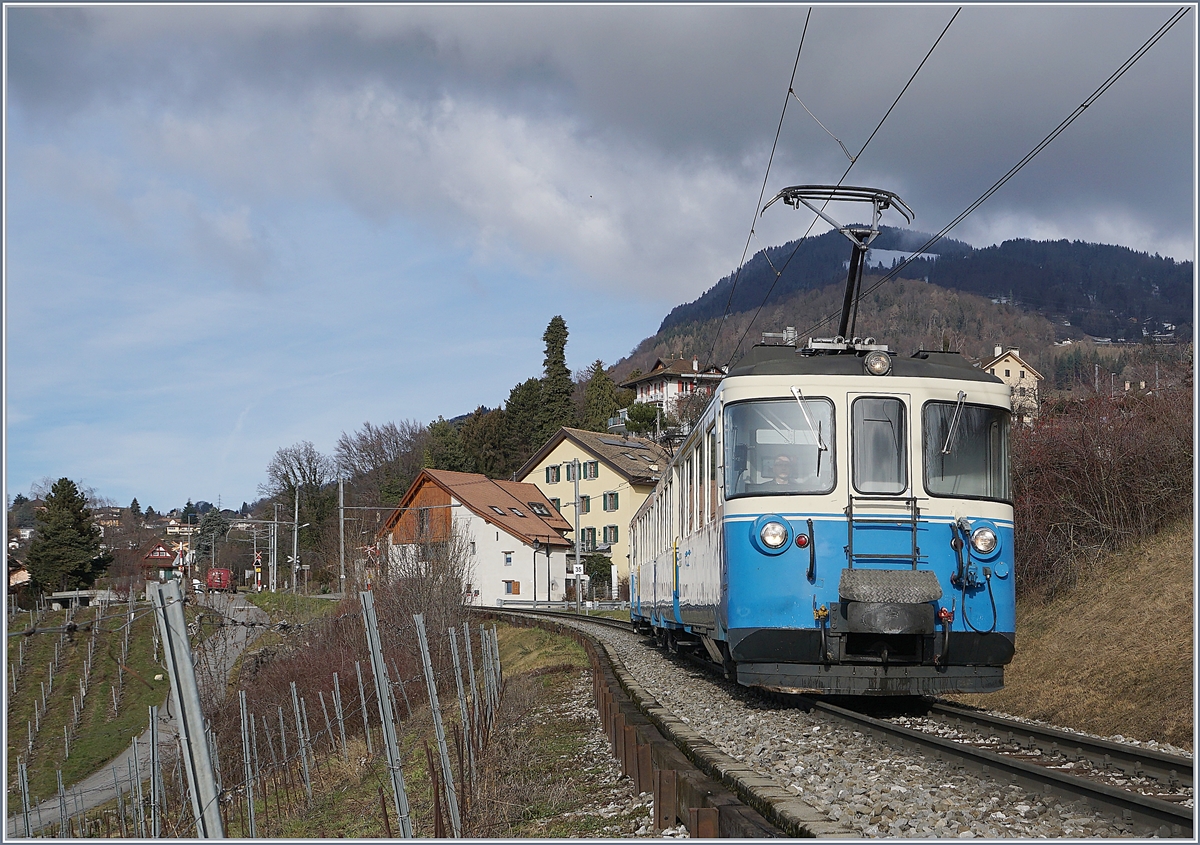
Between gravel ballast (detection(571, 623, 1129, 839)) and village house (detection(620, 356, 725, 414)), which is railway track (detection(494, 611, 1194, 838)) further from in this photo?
village house (detection(620, 356, 725, 414))

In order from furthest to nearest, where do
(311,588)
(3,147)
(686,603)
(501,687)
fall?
(311,588), (501,687), (686,603), (3,147)

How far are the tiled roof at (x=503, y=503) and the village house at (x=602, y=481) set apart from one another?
4.42ft

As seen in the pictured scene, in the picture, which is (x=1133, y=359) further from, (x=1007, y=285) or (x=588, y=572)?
(x=1007, y=285)

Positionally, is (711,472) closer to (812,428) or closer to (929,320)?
(812,428)

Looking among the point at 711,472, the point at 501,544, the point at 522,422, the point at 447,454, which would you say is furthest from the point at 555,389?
the point at 711,472

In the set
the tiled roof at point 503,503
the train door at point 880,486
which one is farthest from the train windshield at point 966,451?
the tiled roof at point 503,503

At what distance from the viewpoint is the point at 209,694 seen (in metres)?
24.8

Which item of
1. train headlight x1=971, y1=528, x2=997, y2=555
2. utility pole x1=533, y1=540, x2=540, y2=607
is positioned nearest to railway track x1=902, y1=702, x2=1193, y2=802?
train headlight x1=971, y1=528, x2=997, y2=555

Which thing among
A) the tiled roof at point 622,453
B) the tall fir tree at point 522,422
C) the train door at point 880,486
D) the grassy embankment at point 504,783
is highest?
the tall fir tree at point 522,422

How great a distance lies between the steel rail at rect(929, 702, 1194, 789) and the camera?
21.7ft

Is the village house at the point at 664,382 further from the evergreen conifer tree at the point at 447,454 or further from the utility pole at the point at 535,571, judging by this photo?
the utility pole at the point at 535,571

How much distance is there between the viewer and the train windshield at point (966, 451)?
9.36m

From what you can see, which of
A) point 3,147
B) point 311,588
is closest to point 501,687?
point 3,147

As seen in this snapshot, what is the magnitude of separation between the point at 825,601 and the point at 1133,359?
44.6 ft
